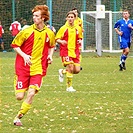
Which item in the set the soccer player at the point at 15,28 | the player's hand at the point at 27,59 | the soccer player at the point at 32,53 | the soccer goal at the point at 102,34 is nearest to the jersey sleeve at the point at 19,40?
the soccer player at the point at 32,53

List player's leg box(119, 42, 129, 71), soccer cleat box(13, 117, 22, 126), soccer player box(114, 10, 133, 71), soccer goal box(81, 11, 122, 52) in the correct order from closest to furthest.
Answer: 1. soccer cleat box(13, 117, 22, 126)
2. player's leg box(119, 42, 129, 71)
3. soccer player box(114, 10, 133, 71)
4. soccer goal box(81, 11, 122, 52)

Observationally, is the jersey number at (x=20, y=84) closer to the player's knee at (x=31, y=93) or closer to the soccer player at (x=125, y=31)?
the player's knee at (x=31, y=93)

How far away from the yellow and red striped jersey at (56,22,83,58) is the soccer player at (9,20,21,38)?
2105 cm

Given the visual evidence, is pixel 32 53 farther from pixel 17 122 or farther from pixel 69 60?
pixel 69 60

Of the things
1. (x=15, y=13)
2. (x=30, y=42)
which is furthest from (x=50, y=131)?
(x=15, y=13)

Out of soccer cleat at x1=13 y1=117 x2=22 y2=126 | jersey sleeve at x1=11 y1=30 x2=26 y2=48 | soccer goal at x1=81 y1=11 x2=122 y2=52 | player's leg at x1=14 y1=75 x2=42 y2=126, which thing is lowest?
soccer goal at x1=81 y1=11 x2=122 y2=52

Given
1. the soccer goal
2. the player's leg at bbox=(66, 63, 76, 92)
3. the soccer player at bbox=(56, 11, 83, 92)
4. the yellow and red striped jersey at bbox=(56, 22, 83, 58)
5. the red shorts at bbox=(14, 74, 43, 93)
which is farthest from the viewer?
the soccer goal

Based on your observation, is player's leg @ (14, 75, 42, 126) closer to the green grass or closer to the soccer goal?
the green grass

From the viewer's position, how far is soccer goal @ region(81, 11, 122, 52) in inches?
1379

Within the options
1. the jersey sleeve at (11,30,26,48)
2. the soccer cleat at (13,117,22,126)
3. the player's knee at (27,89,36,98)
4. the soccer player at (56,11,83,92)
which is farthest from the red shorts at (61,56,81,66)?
the soccer cleat at (13,117,22,126)

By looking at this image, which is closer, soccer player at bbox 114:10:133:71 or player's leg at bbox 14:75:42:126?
player's leg at bbox 14:75:42:126

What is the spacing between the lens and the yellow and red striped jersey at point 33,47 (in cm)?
1003

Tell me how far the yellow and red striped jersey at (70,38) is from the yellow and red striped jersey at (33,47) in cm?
536

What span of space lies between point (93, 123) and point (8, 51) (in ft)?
92.1
